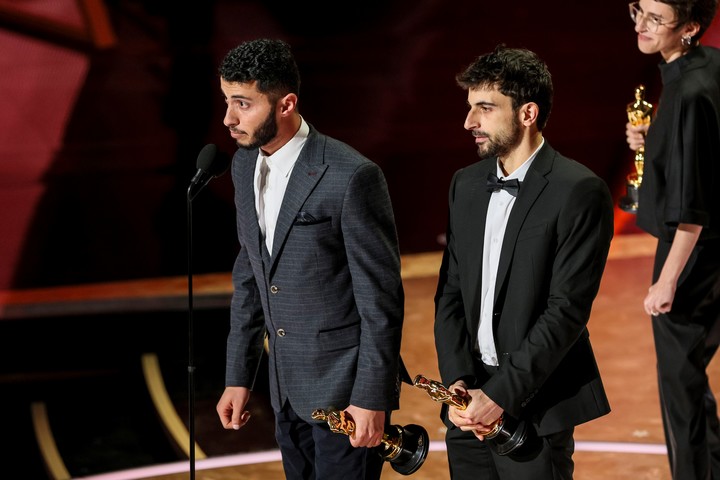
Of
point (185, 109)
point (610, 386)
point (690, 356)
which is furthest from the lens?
point (185, 109)

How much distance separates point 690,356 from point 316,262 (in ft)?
5.05

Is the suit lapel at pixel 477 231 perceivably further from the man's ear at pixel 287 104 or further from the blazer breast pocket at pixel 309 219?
the man's ear at pixel 287 104

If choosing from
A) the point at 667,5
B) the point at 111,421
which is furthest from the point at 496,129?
the point at 111,421

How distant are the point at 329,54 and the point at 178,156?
1.28 m

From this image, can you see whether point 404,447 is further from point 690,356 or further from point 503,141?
point 690,356

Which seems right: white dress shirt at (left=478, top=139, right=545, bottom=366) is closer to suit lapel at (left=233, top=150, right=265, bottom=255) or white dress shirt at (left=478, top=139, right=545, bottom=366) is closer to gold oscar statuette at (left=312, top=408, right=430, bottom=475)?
gold oscar statuette at (left=312, top=408, right=430, bottom=475)

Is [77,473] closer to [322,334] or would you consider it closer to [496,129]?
[322,334]

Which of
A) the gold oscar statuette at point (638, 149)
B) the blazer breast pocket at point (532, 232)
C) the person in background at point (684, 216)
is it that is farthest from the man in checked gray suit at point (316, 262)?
the gold oscar statuette at point (638, 149)

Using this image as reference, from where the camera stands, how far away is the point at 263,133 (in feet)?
9.61

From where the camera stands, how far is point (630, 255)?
7.73m

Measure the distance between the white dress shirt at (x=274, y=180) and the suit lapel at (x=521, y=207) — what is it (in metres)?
0.61

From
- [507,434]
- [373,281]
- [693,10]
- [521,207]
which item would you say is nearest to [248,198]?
[373,281]

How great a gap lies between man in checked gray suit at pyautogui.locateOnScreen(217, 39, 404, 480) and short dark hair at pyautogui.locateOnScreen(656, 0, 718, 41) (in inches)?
49.4

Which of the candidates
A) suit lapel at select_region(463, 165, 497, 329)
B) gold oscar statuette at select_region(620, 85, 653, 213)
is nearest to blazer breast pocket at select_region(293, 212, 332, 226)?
suit lapel at select_region(463, 165, 497, 329)
